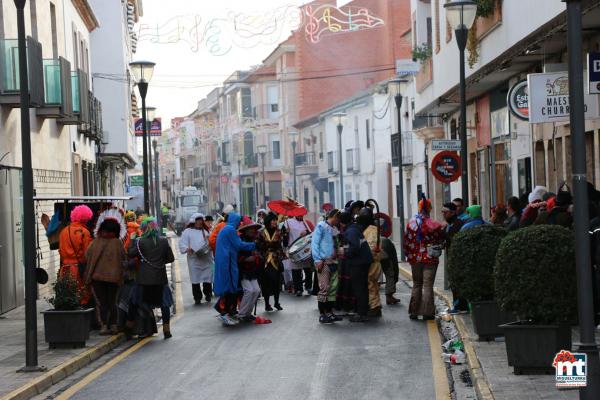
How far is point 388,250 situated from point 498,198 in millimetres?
9892

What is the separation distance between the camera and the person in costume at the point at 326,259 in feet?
55.5

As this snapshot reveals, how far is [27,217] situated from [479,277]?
5.16 metres

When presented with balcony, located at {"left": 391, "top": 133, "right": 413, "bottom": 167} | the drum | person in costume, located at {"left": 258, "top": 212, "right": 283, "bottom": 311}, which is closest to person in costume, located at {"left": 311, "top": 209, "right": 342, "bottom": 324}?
person in costume, located at {"left": 258, "top": 212, "right": 283, "bottom": 311}

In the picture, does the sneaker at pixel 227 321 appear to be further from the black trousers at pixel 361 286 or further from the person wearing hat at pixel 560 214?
the person wearing hat at pixel 560 214

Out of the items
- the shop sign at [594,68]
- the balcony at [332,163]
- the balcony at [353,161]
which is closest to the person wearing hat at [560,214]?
the shop sign at [594,68]

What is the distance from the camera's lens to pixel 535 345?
9938mm

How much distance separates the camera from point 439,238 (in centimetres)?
1672

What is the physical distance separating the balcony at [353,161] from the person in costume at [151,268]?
43946mm

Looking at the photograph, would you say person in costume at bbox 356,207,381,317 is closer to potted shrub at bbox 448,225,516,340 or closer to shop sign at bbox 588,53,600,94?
potted shrub at bbox 448,225,516,340

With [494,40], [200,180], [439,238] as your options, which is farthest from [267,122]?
[439,238]

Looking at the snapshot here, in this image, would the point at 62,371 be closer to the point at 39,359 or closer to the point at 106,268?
the point at 39,359

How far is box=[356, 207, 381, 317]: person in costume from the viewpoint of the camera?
17.1 metres

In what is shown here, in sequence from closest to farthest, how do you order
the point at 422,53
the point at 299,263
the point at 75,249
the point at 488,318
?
1. the point at 488,318
2. the point at 75,249
3. the point at 299,263
4. the point at 422,53

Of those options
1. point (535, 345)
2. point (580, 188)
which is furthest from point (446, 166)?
point (580, 188)
